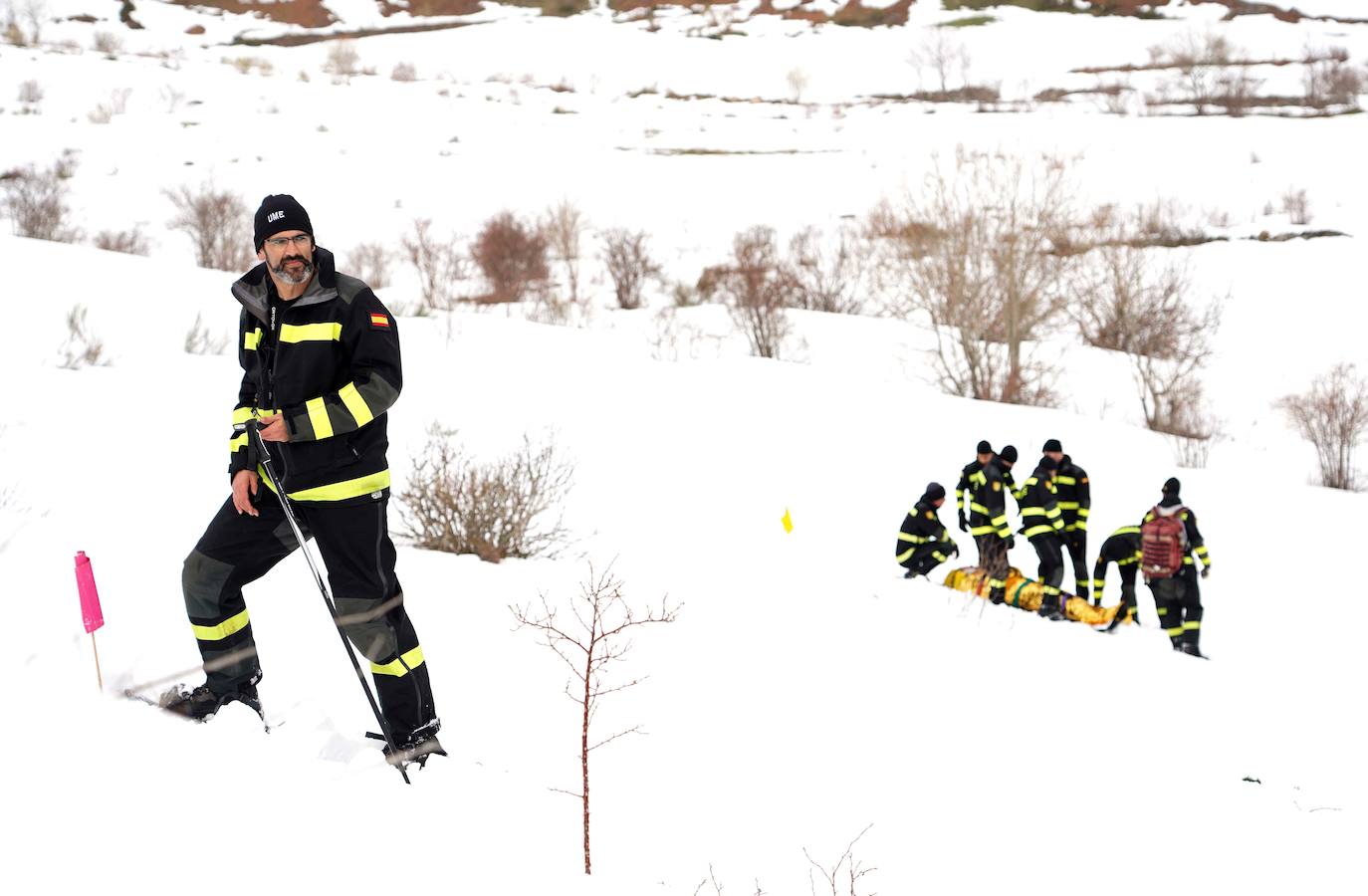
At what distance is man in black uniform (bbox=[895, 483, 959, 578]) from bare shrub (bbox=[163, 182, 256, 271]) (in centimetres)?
1361

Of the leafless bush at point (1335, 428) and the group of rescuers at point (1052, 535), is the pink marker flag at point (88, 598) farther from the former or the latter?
the leafless bush at point (1335, 428)

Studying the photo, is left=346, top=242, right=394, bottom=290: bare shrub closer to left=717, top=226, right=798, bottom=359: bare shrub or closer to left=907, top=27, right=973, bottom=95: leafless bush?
left=717, top=226, right=798, bottom=359: bare shrub

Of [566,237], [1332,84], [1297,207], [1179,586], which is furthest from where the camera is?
[1332,84]

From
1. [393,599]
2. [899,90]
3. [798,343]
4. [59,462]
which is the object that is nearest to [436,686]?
[393,599]

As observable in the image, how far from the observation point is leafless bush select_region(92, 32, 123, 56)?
3284cm

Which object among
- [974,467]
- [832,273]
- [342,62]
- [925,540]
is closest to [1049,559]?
[974,467]

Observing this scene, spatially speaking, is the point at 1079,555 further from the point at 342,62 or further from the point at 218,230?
the point at 342,62

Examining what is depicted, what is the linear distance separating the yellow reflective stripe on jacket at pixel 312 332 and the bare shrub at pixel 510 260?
16.8m

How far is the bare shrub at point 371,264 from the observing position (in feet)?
64.7

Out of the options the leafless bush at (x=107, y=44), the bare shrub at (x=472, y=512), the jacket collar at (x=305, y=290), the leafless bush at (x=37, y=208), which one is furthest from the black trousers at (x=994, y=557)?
the leafless bush at (x=107, y=44)

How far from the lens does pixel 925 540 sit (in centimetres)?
878

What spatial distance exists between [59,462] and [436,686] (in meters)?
3.18

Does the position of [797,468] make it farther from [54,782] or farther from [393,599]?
[54,782]

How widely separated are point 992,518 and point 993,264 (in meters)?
10.4
